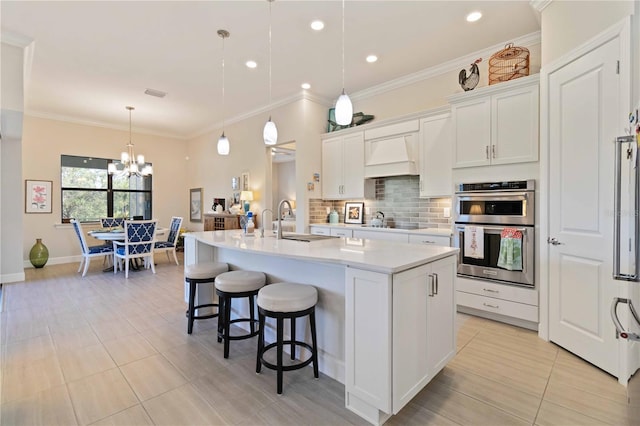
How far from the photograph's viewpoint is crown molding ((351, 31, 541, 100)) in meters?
3.40

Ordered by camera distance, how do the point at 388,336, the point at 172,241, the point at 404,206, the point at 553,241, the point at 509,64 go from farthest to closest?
the point at 172,241
the point at 404,206
the point at 509,64
the point at 553,241
the point at 388,336

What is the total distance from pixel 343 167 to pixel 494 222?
98.6 inches

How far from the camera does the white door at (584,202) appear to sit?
7.15ft

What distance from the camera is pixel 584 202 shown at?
2363 millimetres

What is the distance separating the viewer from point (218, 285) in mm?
2469

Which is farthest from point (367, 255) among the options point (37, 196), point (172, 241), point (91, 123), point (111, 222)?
point (91, 123)

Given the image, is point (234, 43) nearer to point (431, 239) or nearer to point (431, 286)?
point (431, 239)

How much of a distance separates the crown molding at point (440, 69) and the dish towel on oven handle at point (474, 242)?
2.22m

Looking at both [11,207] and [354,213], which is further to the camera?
[354,213]

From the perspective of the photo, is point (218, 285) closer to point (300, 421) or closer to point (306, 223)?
point (300, 421)

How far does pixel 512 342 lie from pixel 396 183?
260cm

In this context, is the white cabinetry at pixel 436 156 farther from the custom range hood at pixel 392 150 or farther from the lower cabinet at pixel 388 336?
the lower cabinet at pixel 388 336

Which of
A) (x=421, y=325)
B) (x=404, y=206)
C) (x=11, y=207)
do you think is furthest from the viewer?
(x=11, y=207)

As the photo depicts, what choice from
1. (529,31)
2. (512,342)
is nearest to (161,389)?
(512,342)
